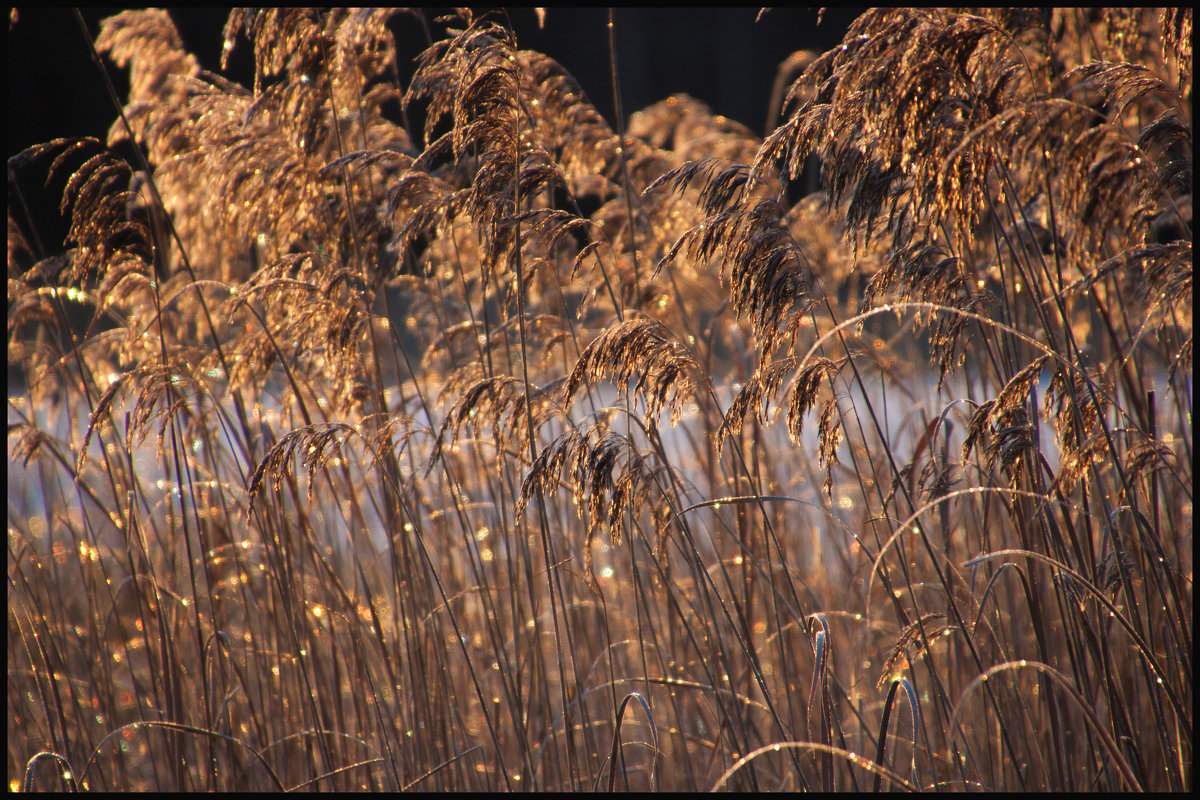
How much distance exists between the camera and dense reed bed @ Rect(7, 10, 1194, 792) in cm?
141

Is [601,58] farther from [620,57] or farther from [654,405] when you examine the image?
[654,405]

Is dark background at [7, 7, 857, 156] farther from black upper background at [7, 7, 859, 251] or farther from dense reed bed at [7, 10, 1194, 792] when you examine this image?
dense reed bed at [7, 10, 1194, 792]

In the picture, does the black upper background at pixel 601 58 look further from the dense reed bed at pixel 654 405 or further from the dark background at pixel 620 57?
the dense reed bed at pixel 654 405

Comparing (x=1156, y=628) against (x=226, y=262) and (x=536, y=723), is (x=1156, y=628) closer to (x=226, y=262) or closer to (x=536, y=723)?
(x=536, y=723)

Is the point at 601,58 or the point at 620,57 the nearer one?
the point at 620,57

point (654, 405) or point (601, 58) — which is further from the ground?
point (601, 58)

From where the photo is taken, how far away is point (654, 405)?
1520mm

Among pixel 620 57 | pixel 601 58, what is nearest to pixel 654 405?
pixel 620 57

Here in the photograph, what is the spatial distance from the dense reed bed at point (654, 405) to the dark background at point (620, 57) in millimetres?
4920

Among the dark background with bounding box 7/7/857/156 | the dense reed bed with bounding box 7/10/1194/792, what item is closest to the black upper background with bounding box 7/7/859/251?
the dark background with bounding box 7/7/857/156

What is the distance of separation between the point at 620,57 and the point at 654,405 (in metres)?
7.23

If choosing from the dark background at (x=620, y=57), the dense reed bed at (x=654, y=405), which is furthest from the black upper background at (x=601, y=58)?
the dense reed bed at (x=654, y=405)

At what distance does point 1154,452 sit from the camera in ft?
4.53

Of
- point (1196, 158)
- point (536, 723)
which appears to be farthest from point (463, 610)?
point (1196, 158)
